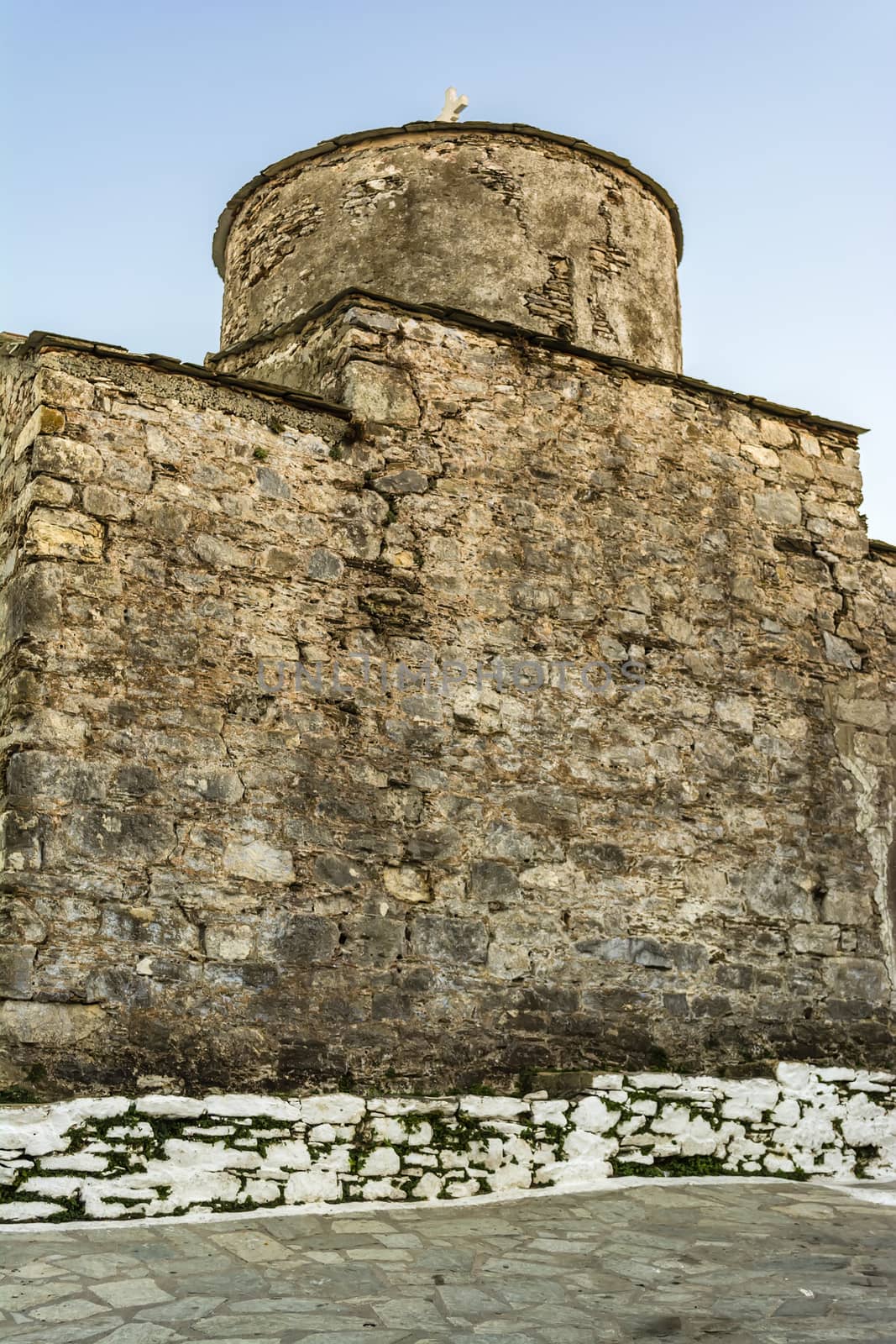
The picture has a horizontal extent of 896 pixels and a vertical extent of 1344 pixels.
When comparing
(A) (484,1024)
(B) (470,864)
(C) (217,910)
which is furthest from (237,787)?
(A) (484,1024)

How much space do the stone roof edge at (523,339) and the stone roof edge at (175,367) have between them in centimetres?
57

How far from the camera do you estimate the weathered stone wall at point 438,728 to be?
5.07 m

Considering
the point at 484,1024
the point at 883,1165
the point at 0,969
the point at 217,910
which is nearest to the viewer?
the point at 0,969

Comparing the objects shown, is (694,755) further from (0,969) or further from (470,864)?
(0,969)

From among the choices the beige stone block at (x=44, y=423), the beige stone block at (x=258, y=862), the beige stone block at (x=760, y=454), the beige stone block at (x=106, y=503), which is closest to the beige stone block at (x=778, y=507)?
the beige stone block at (x=760, y=454)

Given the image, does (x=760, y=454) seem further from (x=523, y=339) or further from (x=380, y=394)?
(x=380, y=394)

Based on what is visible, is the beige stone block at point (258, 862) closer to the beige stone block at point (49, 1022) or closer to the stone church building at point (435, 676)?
the stone church building at point (435, 676)

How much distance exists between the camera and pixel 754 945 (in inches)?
251

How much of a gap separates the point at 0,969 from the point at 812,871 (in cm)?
403

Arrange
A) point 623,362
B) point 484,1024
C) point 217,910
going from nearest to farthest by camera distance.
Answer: point 217,910 → point 484,1024 → point 623,362

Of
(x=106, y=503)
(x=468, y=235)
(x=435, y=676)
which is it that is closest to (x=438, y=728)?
(x=435, y=676)

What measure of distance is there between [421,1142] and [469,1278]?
112cm

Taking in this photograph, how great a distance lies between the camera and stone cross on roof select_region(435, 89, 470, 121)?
25.0 feet

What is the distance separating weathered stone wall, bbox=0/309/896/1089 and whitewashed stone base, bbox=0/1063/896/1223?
154 millimetres
